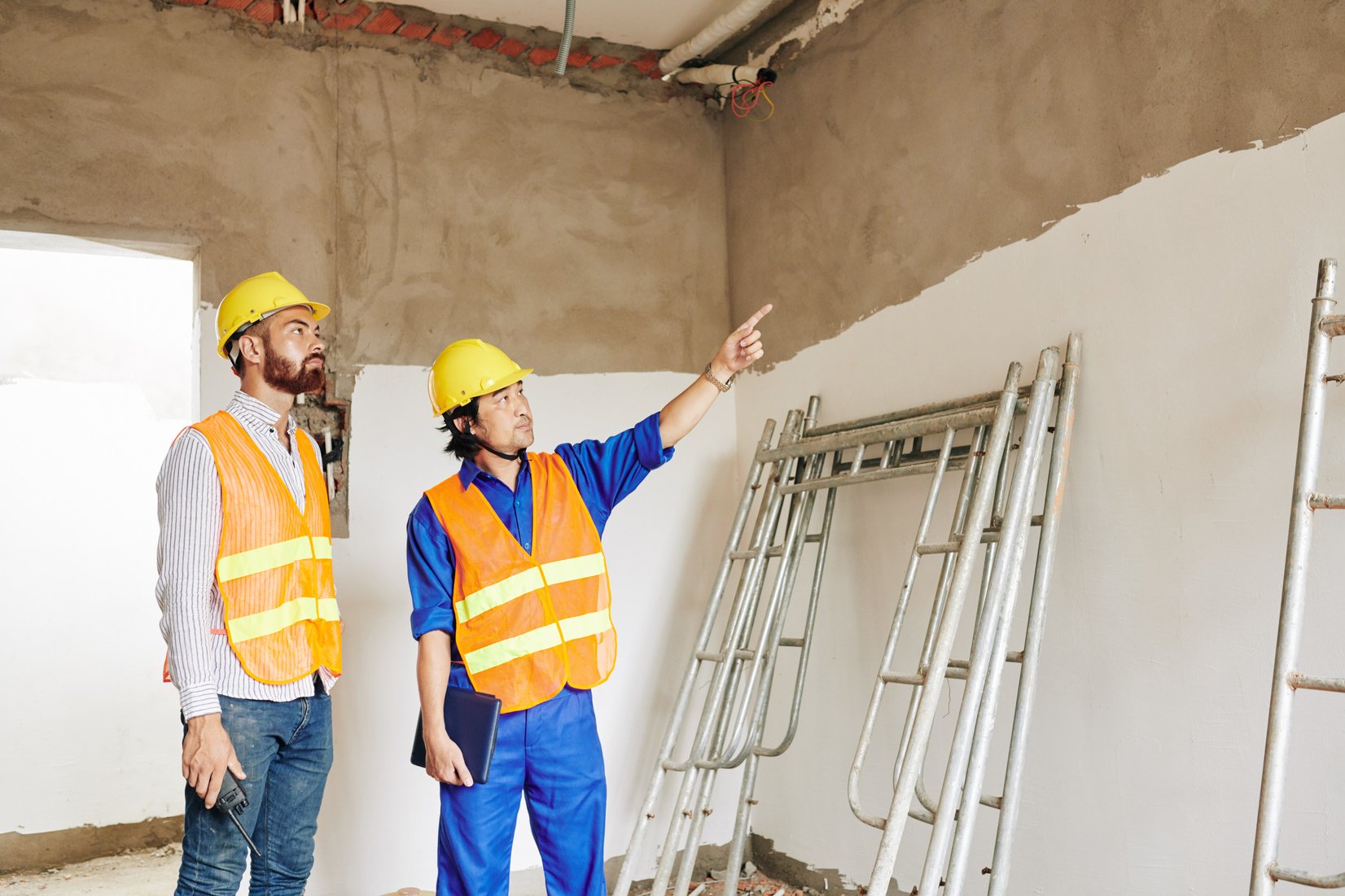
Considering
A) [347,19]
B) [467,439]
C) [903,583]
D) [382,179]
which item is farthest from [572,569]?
[347,19]

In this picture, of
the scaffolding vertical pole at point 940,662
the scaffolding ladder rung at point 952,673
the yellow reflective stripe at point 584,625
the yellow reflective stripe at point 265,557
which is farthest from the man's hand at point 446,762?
the scaffolding ladder rung at point 952,673

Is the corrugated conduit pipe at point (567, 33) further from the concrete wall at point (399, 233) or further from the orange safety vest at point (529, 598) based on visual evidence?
the orange safety vest at point (529, 598)

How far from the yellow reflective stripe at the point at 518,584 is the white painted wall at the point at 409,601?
1.02 meters

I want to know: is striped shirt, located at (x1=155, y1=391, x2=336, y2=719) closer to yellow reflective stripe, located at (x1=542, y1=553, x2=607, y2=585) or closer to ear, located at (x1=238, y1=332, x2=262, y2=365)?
ear, located at (x1=238, y1=332, x2=262, y2=365)

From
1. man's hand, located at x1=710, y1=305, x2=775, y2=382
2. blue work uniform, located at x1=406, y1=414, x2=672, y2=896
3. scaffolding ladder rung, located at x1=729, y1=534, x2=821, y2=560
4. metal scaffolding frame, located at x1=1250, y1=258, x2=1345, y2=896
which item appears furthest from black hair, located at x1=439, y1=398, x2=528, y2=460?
metal scaffolding frame, located at x1=1250, y1=258, x2=1345, y2=896

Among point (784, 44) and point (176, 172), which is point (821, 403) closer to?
point (784, 44)

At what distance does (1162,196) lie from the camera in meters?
2.25

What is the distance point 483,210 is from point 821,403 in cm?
135

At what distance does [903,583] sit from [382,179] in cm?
215

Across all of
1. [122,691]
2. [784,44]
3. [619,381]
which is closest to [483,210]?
[619,381]

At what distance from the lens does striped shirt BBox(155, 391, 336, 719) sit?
74.4 inches

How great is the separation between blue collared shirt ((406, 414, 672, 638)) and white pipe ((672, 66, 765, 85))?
5.60 ft

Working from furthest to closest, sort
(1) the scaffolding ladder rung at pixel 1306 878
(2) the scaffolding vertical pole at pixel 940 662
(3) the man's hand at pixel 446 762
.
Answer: (3) the man's hand at pixel 446 762, (2) the scaffolding vertical pole at pixel 940 662, (1) the scaffolding ladder rung at pixel 1306 878

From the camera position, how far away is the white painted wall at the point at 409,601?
10.5ft
